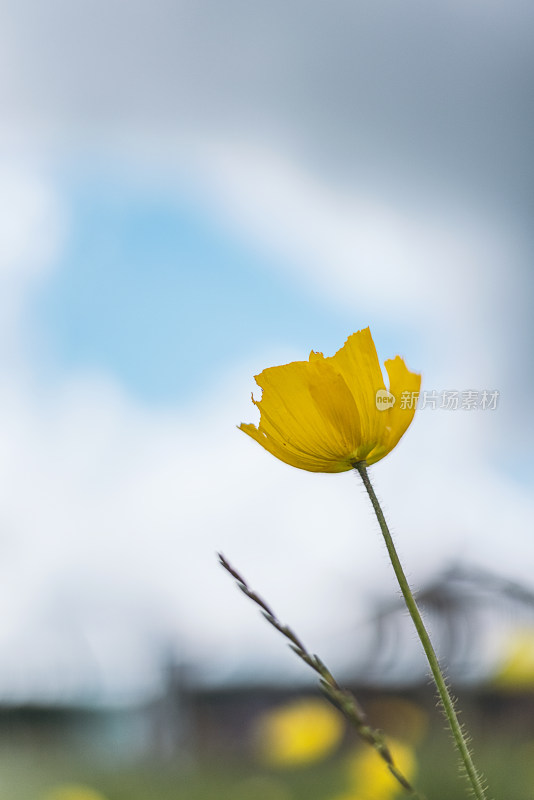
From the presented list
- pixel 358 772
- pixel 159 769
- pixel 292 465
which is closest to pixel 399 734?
pixel 358 772

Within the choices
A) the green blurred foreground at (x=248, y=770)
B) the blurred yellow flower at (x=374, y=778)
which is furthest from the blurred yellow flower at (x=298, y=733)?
the blurred yellow flower at (x=374, y=778)

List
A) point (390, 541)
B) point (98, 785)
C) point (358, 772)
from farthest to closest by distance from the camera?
point (98, 785)
point (358, 772)
point (390, 541)

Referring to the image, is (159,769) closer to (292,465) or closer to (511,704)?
(511,704)

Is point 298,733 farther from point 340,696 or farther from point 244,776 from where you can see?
point 340,696

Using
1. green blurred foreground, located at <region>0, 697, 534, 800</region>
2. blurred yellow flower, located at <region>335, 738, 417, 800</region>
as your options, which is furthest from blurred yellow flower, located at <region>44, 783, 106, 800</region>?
blurred yellow flower, located at <region>335, 738, 417, 800</region>

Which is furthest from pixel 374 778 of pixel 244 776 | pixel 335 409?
pixel 335 409

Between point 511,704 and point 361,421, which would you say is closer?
point 361,421

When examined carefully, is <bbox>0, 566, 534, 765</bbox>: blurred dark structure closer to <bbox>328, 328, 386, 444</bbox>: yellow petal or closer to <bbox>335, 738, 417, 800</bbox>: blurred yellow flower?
<bbox>335, 738, 417, 800</bbox>: blurred yellow flower

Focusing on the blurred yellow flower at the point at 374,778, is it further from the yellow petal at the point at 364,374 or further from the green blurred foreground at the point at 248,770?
the yellow petal at the point at 364,374
